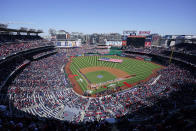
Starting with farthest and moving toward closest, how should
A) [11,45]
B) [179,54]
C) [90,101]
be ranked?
[179,54]
[11,45]
[90,101]

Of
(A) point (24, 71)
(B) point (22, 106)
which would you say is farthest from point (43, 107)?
(A) point (24, 71)

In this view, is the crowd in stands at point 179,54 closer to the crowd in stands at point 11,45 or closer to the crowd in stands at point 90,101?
→ the crowd in stands at point 90,101

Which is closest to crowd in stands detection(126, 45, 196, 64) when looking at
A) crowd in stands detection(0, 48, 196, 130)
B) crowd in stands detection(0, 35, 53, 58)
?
crowd in stands detection(0, 48, 196, 130)

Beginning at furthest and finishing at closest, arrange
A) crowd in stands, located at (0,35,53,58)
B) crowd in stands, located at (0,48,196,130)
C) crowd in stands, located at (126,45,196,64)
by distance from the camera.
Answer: crowd in stands, located at (126,45,196,64) < crowd in stands, located at (0,35,53,58) < crowd in stands, located at (0,48,196,130)

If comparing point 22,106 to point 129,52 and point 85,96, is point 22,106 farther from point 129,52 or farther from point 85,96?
point 129,52

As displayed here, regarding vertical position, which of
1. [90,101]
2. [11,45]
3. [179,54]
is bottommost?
[90,101]

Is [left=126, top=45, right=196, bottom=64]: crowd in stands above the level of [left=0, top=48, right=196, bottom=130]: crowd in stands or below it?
above

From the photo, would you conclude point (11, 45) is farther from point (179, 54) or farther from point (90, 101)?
point (179, 54)

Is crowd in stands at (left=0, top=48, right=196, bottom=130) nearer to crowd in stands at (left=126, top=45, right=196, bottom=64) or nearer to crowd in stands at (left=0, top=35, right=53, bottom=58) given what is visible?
crowd in stands at (left=0, top=35, right=53, bottom=58)

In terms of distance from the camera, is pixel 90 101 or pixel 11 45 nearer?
pixel 90 101

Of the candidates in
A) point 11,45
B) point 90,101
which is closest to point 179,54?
point 90,101

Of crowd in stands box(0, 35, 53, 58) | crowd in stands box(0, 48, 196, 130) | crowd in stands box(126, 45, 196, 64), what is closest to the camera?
crowd in stands box(0, 48, 196, 130)

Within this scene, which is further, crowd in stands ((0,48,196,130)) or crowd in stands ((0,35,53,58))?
crowd in stands ((0,35,53,58))
